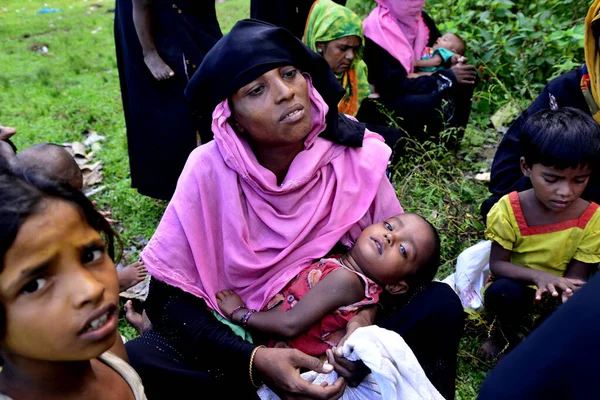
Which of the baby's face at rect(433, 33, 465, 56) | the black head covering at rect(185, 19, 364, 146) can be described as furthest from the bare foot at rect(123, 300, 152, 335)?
the baby's face at rect(433, 33, 465, 56)

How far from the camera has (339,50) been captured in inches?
163

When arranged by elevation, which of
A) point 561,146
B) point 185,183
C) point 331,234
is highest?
point 561,146

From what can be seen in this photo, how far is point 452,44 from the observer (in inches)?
195

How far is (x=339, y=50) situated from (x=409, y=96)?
0.75 metres

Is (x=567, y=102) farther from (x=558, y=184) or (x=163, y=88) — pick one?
(x=163, y=88)

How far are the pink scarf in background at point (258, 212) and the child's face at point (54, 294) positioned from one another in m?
0.84

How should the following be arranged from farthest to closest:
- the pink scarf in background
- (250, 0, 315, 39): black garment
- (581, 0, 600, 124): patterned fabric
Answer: (250, 0, 315, 39): black garment, (581, 0, 600, 124): patterned fabric, the pink scarf in background

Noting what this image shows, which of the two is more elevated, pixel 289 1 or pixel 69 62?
pixel 289 1

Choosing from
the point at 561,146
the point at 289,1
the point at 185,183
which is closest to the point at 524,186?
the point at 561,146

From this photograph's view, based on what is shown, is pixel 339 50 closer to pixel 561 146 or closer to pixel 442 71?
pixel 442 71

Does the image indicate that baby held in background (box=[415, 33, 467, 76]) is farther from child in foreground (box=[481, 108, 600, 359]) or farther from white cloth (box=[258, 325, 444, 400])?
white cloth (box=[258, 325, 444, 400])

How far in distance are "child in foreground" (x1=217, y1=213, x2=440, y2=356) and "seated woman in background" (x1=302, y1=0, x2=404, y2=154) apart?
1.92 metres

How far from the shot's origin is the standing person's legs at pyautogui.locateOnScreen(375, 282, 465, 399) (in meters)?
1.97

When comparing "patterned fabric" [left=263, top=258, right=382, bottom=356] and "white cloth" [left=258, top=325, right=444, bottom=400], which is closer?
"white cloth" [left=258, top=325, right=444, bottom=400]
